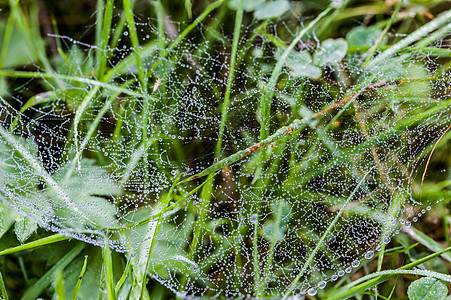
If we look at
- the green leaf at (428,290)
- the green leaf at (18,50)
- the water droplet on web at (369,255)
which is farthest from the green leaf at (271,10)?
the green leaf at (428,290)

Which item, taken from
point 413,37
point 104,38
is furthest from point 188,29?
point 413,37

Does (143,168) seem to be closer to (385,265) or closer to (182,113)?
(182,113)

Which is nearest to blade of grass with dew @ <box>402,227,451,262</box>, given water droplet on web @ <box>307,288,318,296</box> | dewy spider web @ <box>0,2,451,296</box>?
dewy spider web @ <box>0,2,451,296</box>

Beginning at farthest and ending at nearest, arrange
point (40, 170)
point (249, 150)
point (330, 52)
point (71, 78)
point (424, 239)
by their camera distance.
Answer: point (330, 52), point (71, 78), point (424, 239), point (40, 170), point (249, 150)

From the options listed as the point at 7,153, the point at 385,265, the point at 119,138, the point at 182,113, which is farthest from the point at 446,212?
the point at 7,153

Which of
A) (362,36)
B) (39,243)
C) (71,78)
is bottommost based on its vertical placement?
(39,243)

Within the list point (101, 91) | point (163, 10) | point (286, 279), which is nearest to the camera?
point (286, 279)

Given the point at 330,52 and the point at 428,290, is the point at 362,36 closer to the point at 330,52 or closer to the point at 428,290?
the point at 330,52

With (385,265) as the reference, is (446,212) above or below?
above
